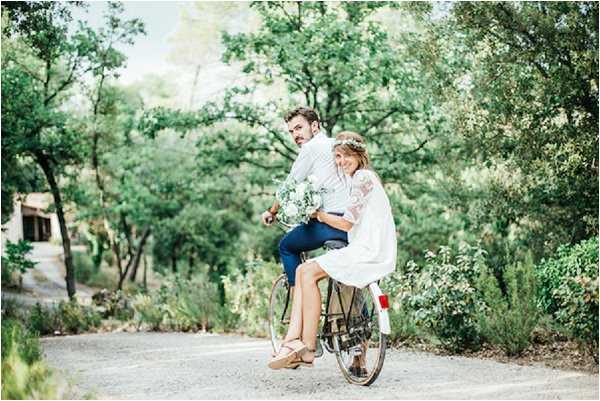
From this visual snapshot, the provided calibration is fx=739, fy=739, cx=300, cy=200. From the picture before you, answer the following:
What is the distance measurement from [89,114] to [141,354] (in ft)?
38.4

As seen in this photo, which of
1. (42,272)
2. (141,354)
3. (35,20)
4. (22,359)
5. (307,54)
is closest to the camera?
(22,359)

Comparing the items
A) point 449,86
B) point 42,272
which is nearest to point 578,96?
point 449,86

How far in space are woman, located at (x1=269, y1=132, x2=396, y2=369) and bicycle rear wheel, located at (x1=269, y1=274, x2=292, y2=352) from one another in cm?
71

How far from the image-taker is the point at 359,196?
5.66 metres

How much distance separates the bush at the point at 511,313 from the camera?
693cm

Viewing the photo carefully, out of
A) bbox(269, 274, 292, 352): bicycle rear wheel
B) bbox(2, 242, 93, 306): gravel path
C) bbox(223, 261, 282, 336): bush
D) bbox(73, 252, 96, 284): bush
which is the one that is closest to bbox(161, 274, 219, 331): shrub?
bbox(223, 261, 282, 336): bush

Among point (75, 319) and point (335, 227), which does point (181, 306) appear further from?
point (335, 227)

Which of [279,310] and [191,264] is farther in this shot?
[191,264]

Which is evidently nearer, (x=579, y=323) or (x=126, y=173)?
(x=579, y=323)

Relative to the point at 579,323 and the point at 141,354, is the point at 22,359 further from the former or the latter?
the point at 579,323

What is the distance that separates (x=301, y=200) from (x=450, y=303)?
7.55 ft

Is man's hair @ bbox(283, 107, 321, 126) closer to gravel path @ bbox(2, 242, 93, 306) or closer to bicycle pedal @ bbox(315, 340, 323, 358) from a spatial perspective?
bicycle pedal @ bbox(315, 340, 323, 358)

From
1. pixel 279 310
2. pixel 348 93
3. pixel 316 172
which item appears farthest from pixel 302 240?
pixel 348 93

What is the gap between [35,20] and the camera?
9.66 m
